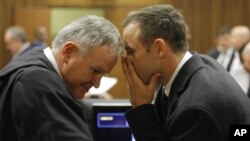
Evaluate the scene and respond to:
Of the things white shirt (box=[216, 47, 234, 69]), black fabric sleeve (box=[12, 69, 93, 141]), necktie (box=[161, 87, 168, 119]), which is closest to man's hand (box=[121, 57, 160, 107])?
necktie (box=[161, 87, 168, 119])

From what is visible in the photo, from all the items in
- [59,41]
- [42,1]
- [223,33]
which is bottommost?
[223,33]

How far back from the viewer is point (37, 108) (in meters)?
1.81

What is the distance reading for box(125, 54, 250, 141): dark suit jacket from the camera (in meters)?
2.07

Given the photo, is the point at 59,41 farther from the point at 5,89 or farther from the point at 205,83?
the point at 205,83

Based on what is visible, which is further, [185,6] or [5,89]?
[185,6]

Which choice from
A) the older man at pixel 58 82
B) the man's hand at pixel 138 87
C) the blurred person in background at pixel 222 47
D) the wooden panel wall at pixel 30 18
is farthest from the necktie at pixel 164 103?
the wooden panel wall at pixel 30 18

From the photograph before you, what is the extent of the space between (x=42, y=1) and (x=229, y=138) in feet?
29.3

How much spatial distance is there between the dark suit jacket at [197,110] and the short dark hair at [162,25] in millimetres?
109

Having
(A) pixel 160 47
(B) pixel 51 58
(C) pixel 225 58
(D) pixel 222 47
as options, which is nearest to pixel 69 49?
(B) pixel 51 58

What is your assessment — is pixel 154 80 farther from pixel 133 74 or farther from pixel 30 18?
pixel 30 18

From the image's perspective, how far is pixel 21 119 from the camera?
1817mm

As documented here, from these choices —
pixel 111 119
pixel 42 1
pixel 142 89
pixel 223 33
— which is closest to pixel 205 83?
pixel 142 89

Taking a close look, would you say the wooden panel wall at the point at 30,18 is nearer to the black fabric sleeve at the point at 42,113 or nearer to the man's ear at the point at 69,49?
the man's ear at the point at 69,49

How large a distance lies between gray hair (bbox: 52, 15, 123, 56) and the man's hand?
35 cm
